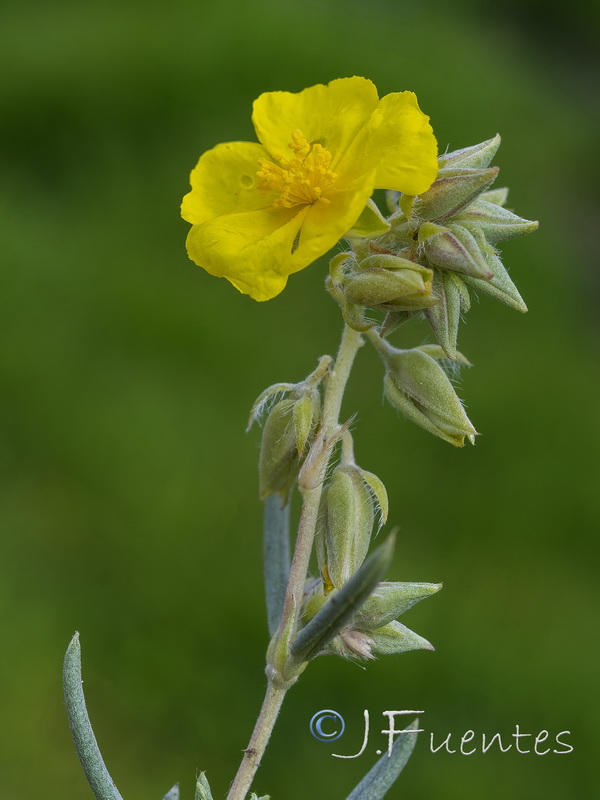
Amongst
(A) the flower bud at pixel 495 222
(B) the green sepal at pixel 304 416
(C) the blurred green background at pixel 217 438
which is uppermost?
(A) the flower bud at pixel 495 222

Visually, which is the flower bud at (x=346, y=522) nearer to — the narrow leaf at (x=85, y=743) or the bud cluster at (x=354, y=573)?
the bud cluster at (x=354, y=573)

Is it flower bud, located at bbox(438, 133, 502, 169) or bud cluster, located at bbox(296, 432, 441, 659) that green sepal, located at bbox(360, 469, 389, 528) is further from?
flower bud, located at bbox(438, 133, 502, 169)

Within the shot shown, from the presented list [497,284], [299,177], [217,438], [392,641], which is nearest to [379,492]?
[392,641]

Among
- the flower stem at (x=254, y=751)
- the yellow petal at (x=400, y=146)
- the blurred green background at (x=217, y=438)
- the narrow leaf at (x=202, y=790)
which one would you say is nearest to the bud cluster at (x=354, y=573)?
the flower stem at (x=254, y=751)

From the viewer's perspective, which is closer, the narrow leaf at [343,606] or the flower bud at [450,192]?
the narrow leaf at [343,606]

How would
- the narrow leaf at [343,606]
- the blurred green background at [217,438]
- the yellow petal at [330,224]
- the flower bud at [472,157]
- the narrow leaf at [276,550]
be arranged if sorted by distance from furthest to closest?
Answer: the blurred green background at [217,438]
the narrow leaf at [276,550]
the flower bud at [472,157]
the yellow petal at [330,224]
the narrow leaf at [343,606]

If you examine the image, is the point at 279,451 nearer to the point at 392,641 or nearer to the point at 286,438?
the point at 286,438

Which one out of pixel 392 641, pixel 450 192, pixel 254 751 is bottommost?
pixel 254 751
